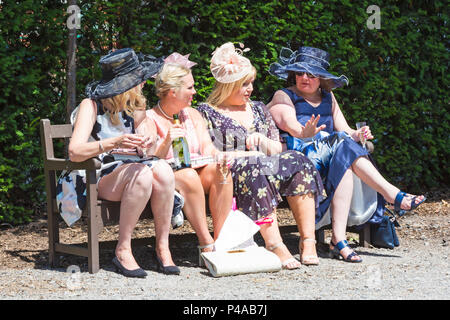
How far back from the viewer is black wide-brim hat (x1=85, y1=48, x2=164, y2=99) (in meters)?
4.39

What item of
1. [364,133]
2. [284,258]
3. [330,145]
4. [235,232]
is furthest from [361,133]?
[235,232]

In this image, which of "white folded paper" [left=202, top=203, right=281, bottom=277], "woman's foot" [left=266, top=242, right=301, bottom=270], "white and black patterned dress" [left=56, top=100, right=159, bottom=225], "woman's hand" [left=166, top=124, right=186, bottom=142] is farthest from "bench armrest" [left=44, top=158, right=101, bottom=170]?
"woman's foot" [left=266, top=242, right=301, bottom=270]

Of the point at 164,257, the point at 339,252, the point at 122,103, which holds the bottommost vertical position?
the point at 339,252

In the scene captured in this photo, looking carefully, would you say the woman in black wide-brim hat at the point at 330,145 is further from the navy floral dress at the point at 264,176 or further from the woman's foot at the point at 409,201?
the navy floral dress at the point at 264,176

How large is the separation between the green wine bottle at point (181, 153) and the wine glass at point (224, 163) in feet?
0.64

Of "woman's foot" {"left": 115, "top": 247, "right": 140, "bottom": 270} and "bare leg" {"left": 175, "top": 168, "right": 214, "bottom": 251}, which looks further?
"bare leg" {"left": 175, "top": 168, "right": 214, "bottom": 251}

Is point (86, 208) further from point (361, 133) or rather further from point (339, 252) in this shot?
point (361, 133)

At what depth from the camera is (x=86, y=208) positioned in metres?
4.43

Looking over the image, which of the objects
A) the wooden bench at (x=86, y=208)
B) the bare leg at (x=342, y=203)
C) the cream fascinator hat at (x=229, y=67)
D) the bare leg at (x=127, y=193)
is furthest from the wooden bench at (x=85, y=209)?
the cream fascinator hat at (x=229, y=67)

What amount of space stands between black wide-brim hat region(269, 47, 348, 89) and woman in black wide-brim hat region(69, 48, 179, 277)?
1.19 m

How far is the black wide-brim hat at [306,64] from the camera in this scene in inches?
206

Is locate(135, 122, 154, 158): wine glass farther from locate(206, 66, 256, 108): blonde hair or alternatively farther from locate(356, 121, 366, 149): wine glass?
locate(356, 121, 366, 149): wine glass

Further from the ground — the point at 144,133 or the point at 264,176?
the point at 144,133

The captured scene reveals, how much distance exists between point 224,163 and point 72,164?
95 centimetres
